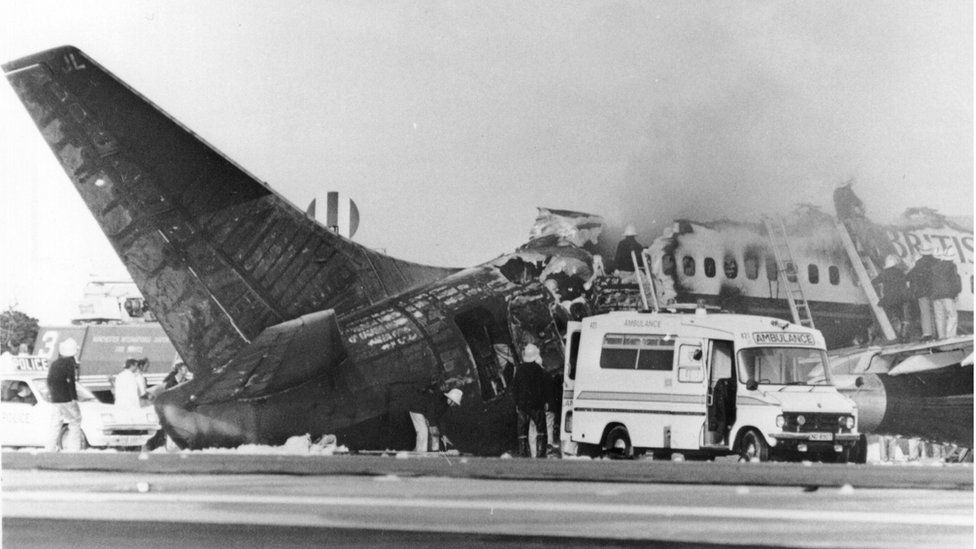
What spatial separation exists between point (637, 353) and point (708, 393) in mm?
414

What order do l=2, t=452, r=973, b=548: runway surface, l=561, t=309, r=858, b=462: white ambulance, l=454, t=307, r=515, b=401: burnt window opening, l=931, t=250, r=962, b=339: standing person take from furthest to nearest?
l=454, t=307, r=515, b=401: burnt window opening
l=931, t=250, r=962, b=339: standing person
l=561, t=309, r=858, b=462: white ambulance
l=2, t=452, r=973, b=548: runway surface

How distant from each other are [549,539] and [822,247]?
2.14 meters

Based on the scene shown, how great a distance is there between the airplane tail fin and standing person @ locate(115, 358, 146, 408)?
0.91ft

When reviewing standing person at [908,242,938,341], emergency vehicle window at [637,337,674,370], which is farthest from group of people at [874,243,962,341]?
emergency vehicle window at [637,337,674,370]

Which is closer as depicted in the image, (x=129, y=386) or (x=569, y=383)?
(x=569, y=383)

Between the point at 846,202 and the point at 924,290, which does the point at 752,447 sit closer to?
the point at 924,290

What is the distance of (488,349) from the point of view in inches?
249

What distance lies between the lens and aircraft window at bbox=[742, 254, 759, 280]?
6129 millimetres

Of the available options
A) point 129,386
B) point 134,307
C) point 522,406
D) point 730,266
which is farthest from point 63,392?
point 730,266

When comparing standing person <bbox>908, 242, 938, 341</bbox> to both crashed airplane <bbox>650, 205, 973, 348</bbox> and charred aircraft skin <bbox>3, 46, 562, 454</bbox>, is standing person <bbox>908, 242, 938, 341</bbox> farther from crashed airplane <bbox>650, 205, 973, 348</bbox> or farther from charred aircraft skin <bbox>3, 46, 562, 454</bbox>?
charred aircraft skin <bbox>3, 46, 562, 454</bbox>

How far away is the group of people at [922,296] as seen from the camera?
6.14 m

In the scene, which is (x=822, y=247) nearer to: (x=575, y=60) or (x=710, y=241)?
(x=710, y=241)

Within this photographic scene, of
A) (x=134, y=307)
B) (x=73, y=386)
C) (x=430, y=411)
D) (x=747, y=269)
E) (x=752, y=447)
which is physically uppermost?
(x=747, y=269)

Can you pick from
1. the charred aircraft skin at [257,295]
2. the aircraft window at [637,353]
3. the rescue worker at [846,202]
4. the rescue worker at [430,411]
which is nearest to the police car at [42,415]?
the charred aircraft skin at [257,295]
